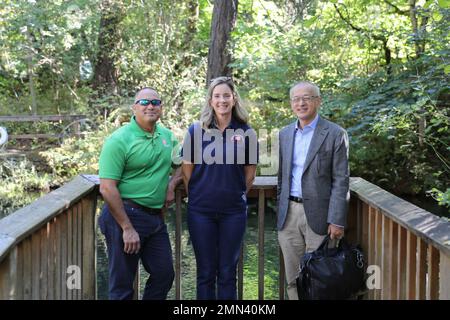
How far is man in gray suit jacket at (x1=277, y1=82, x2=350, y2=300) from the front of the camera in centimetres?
288

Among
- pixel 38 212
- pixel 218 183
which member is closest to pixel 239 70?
pixel 218 183

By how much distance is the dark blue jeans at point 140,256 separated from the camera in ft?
9.02

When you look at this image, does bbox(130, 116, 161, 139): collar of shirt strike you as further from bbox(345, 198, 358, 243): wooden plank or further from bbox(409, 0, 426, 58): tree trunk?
bbox(409, 0, 426, 58): tree trunk

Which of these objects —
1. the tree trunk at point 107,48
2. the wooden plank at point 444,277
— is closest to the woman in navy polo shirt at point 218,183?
the wooden plank at point 444,277

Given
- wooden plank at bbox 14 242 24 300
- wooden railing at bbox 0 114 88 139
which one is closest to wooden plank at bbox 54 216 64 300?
wooden plank at bbox 14 242 24 300

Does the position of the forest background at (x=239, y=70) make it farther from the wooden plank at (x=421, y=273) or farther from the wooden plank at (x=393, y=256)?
the wooden plank at (x=421, y=273)

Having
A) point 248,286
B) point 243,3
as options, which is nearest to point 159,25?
point 243,3

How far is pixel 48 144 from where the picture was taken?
1414 cm

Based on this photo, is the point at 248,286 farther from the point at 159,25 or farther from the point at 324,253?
the point at 159,25

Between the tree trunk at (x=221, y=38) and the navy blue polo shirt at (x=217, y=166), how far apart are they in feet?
23.8

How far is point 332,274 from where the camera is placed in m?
2.78

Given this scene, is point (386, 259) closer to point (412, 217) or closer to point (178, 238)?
point (412, 217)

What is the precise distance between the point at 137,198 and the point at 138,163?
18 centimetres

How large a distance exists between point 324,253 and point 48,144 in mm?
12394
